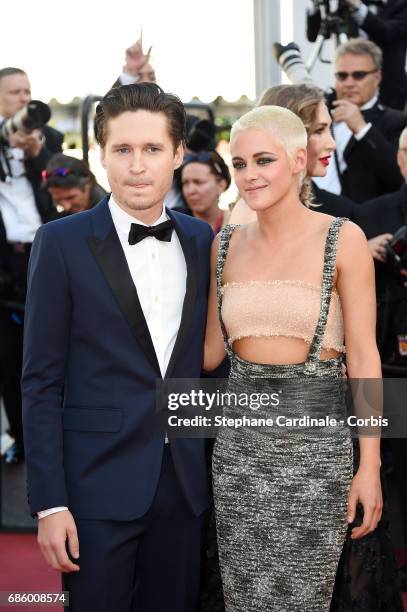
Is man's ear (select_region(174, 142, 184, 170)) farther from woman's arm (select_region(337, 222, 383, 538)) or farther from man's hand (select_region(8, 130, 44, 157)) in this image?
man's hand (select_region(8, 130, 44, 157))

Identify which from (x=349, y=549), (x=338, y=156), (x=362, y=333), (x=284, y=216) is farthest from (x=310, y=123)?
(x=338, y=156)

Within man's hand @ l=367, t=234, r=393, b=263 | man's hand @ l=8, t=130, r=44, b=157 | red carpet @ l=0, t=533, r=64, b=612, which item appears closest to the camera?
man's hand @ l=367, t=234, r=393, b=263

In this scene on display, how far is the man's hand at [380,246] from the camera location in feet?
10.8

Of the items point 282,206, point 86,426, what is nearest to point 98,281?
point 86,426

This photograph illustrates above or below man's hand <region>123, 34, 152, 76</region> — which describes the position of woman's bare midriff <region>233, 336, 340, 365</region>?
below

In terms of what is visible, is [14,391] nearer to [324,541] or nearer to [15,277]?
[15,277]

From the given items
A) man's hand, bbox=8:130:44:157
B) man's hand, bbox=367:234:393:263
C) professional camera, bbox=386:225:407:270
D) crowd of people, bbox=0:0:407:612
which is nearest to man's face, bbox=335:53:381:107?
man's hand, bbox=367:234:393:263

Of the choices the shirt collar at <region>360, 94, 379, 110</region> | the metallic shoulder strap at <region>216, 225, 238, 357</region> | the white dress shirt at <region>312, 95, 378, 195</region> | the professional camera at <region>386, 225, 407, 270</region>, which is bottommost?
the metallic shoulder strap at <region>216, 225, 238, 357</region>

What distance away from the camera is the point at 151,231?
206 cm

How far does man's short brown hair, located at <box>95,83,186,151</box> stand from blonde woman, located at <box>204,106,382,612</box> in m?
0.15

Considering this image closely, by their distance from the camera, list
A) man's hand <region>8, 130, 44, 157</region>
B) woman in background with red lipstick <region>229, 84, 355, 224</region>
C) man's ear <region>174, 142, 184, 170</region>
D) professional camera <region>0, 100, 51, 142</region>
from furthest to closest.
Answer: man's hand <region>8, 130, 44, 157</region> → professional camera <region>0, 100, 51, 142</region> → woman in background with red lipstick <region>229, 84, 355, 224</region> → man's ear <region>174, 142, 184, 170</region>

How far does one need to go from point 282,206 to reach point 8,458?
335 cm

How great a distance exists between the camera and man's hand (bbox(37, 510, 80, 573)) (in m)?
1.92

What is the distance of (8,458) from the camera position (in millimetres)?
4980
